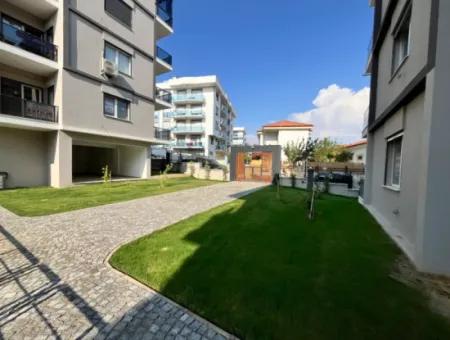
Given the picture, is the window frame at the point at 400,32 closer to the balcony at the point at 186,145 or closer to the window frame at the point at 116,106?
the window frame at the point at 116,106

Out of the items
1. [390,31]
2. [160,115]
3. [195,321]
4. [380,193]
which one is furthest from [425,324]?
[160,115]

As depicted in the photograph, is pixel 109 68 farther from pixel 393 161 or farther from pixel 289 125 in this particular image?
pixel 289 125

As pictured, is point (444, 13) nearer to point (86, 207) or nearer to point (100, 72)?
point (86, 207)

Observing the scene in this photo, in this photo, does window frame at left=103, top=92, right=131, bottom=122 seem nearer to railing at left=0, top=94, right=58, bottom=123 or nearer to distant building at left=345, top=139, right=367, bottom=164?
railing at left=0, top=94, right=58, bottom=123

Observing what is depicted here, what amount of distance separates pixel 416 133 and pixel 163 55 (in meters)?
19.6

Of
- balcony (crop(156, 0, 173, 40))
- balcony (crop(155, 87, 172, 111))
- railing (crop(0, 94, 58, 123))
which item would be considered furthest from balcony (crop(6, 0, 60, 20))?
balcony (crop(155, 87, 172, 111))

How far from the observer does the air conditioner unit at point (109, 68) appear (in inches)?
544

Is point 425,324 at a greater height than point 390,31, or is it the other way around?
point 390,31

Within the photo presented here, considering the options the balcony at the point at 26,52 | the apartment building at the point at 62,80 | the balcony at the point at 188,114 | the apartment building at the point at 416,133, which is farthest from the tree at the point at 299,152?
the balcony at the point at 26,52

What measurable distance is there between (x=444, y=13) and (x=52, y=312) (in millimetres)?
6894

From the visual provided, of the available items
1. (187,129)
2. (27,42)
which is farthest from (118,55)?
(187,129)

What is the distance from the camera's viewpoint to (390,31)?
7395mm

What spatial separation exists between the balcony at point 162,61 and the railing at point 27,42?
26.6 feet

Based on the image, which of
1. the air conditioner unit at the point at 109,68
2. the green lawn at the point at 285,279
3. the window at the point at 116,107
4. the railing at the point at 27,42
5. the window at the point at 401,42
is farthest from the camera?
the window at the point at 116,107
